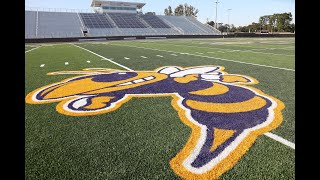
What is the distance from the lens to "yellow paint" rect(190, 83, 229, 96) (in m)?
4.95

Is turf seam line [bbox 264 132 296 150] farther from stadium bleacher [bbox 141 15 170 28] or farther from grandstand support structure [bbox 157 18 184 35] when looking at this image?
stadium bleacher [bbox 141 15 170 28]

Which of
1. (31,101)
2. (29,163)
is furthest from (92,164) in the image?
(31,101)

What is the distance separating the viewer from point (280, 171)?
2234 millimetres

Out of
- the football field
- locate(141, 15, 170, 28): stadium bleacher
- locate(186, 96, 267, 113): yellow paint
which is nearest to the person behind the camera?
the football field

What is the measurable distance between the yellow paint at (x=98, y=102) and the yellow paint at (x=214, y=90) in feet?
5.74

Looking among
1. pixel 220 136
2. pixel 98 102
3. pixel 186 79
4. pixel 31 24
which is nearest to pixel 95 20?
pixel 31 24

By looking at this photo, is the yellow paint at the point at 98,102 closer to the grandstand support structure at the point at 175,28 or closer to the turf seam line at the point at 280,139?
the turf seam line at the point at 280,139

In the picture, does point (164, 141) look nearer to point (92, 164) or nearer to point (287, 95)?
point (92, 164)

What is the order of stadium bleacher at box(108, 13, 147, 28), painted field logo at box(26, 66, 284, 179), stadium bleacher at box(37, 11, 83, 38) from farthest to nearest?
stadium bleacher at box(108, 13, 147, 28) → stadium bleacher at box(37, 11, 83, 38) → painted field logo at box(26, 66, 284, 179)

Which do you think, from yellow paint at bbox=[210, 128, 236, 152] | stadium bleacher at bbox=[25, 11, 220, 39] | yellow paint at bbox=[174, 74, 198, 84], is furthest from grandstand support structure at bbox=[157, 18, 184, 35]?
yellow paint at bbox=[210, 128, 236, 152]

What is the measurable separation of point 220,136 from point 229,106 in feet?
4.17

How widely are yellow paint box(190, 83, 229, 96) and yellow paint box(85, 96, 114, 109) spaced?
175 centimetres

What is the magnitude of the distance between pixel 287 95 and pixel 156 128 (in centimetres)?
287

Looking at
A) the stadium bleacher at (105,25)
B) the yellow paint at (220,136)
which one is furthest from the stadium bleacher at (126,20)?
the yellow paint at (220,136)
